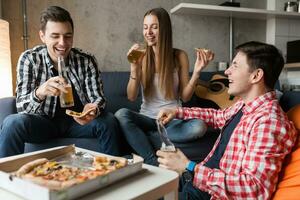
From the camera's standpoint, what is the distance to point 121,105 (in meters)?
2.18

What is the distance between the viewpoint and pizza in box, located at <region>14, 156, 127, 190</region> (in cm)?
63

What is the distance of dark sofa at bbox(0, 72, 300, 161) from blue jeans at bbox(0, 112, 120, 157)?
4 centimetres

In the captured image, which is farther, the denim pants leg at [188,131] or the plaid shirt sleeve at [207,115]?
the denim pants leg at [188,131]

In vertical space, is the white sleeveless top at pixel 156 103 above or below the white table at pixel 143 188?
above

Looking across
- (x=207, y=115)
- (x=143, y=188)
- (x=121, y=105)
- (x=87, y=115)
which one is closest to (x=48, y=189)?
A: (x=143, y=188)

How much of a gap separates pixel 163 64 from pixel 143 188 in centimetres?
124

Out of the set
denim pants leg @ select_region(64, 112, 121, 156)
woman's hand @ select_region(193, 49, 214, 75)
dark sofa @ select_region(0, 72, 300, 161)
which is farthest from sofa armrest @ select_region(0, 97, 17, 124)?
woman's hand @ select_region(193, 49, 214, 75)

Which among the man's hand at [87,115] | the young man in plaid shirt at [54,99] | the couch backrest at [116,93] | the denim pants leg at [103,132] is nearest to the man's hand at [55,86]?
the young man in plaid shirt at [54,99]

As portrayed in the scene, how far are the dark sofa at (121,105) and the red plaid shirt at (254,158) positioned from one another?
0.61 metres

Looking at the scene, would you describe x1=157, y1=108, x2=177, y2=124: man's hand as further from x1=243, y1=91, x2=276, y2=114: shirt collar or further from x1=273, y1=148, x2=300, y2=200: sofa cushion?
x1=273, y1=148, x2=300, y2=200: sofa cushion

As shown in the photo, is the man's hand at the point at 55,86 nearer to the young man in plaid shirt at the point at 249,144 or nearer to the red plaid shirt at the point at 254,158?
the young man in plaid shirt at the point at 249,144

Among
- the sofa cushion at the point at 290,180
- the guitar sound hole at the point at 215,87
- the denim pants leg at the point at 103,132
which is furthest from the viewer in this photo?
the guitar sound hole at the point at 215,87

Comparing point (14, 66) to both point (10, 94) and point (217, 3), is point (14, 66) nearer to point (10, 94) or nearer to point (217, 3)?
point (10, 94)

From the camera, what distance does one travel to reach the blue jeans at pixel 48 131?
4.27 feet
